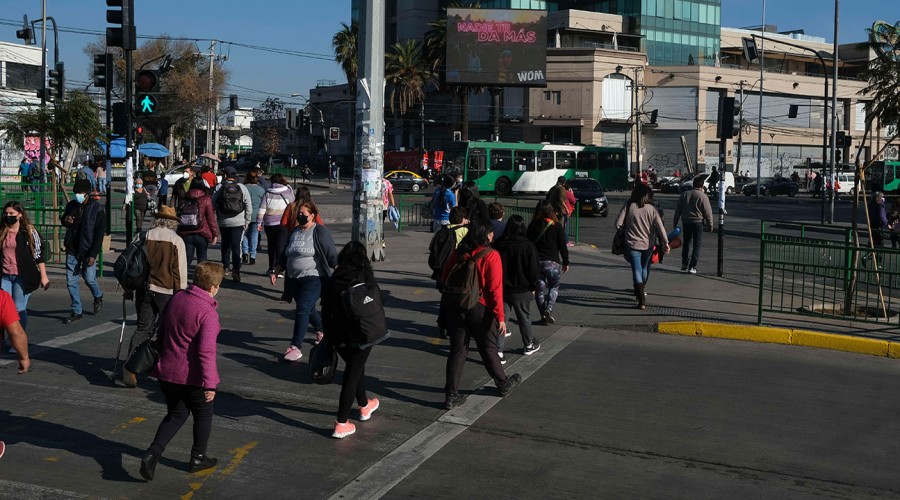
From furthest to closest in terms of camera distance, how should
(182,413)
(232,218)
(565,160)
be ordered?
(565,160) → (232,218) → (182,413)

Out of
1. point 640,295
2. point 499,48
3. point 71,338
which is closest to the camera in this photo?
point 71,338

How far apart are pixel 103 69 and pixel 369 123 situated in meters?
4.97

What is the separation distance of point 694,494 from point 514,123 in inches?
2687

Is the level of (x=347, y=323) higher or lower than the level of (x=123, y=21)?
lower

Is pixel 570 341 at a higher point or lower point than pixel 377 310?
lower

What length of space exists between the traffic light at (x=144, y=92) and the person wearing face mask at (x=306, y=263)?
23.9 feet

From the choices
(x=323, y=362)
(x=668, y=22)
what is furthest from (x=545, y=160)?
(x=323, y=362)

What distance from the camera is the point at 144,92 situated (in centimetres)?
1594

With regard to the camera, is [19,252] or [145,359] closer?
[145,359]

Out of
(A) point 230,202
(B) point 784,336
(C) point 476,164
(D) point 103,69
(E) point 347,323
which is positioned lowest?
(B) point 784,336

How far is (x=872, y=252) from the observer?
11.5 meters

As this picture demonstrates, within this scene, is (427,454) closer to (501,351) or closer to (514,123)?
(501,351)

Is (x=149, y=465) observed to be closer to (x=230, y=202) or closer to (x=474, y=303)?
(x=474, y=303)

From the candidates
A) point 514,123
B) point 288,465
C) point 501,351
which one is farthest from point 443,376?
point 514,123
